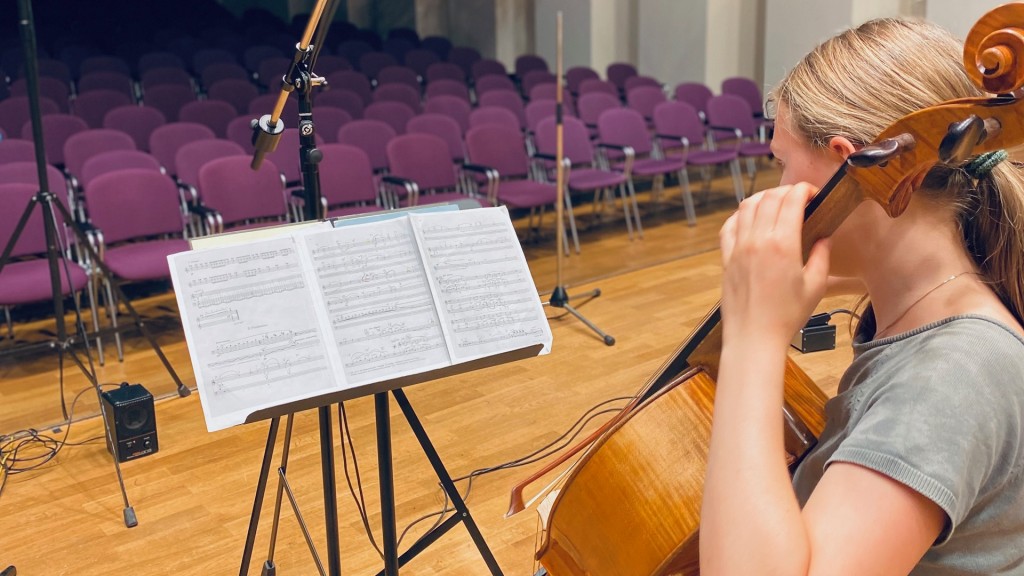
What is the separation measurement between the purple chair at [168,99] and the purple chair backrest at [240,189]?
1762 mm

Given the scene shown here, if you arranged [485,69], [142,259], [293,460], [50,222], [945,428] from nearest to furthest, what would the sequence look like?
[945,428], [293,460], [50,222], [142,259], [485,69]

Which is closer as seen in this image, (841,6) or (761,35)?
(841,6)

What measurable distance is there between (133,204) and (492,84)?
4.11 meters

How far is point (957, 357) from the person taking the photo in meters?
0.84

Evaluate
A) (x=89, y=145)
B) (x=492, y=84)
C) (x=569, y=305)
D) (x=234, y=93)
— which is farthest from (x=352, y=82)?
(x=569, y=305)

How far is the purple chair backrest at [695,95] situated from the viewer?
778 centimetres

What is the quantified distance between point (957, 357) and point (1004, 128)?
8.5 inches

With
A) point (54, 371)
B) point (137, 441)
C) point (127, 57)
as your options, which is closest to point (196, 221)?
point (54, 371)

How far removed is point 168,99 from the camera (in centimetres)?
616

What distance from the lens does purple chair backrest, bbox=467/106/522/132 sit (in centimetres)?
614

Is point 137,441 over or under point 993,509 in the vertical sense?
under

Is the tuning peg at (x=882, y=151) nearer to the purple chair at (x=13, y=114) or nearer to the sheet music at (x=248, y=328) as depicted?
the sheet music at (x=248, y=328)

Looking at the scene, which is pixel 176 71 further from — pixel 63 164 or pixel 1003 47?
pixel 1003 47

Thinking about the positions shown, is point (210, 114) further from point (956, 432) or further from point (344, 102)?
point (956, 432)
